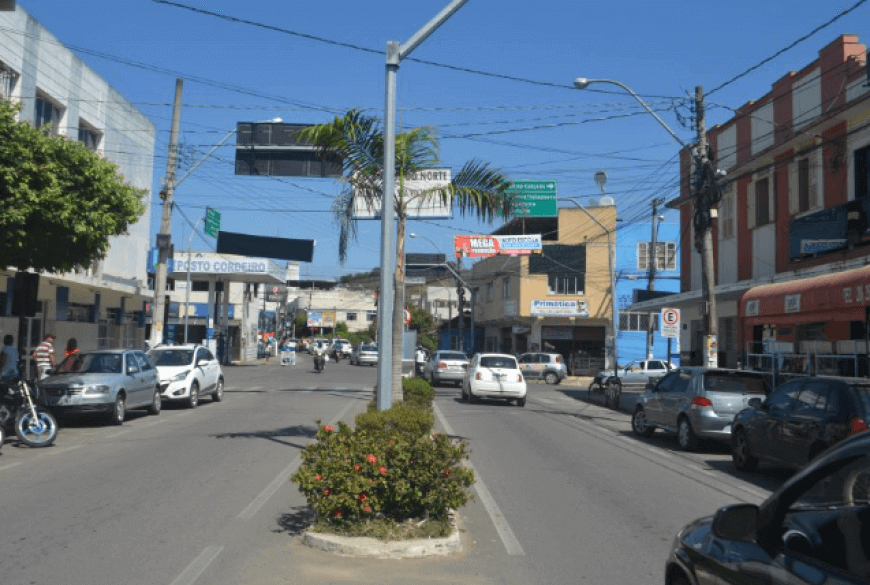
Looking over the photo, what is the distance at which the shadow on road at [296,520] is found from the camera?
812cm

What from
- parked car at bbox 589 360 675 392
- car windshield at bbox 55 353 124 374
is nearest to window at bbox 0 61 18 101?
car windshield at bbox 55 353 124 374

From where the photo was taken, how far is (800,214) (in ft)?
79.8

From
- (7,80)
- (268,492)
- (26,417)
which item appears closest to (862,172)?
(268,492)

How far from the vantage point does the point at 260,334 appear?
85.2m

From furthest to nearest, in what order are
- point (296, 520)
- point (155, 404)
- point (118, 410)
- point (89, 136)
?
1. point (89, 136)
2. point (155, 404)
3. point (118, 410)
4. point (296, 520)

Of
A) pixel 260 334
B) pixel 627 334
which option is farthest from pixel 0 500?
pixel 260 334

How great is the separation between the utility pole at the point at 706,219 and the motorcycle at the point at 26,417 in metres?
14.3

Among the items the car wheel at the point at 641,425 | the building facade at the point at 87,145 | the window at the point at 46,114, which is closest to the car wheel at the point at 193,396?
the building facade at the point at 87,145

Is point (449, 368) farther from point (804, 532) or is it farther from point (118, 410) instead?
point (804, 532)

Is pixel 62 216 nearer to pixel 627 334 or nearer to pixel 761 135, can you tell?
pixel 761 135

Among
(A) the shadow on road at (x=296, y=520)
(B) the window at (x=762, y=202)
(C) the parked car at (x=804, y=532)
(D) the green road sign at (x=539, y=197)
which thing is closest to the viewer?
(C) the parked car at (x=804, y=532)

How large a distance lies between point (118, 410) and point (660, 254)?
40.5 m

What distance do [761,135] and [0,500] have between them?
23250mm

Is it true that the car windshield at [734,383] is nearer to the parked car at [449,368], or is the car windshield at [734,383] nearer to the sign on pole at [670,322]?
the sign on pole at [670,322]
